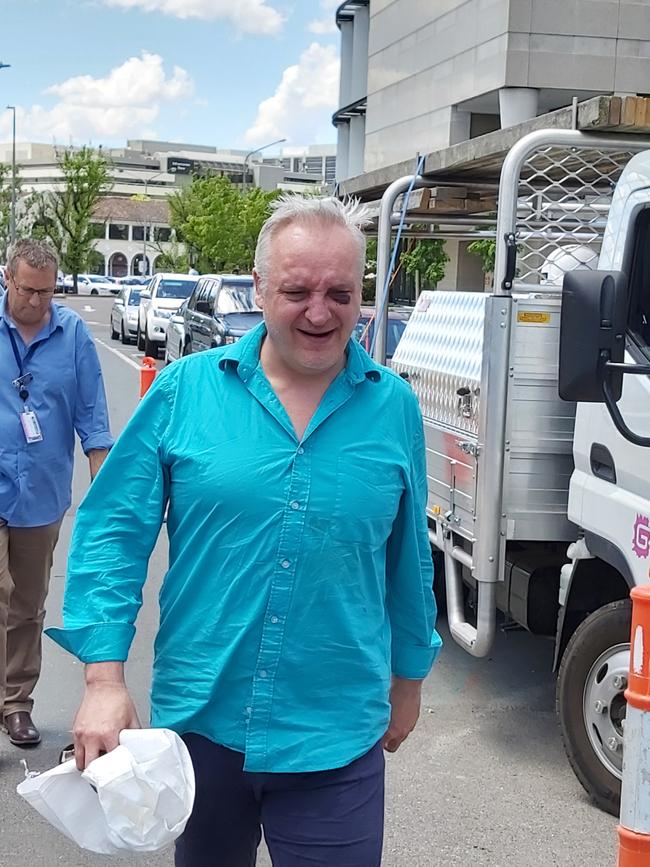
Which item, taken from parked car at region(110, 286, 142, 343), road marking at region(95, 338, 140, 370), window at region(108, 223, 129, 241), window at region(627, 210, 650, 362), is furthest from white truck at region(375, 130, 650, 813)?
window at region(108, 223, 129, 241)

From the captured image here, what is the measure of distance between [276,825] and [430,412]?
3369 millimetres

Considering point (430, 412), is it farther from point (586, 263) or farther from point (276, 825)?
point (276, 825)

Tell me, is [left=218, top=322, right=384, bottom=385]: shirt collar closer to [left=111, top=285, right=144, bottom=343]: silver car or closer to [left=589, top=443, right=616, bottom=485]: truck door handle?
[left=589, top=443, right=616, bottom=485]: truck door handle

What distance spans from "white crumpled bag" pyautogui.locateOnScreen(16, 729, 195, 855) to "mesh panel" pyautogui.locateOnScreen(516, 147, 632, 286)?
3302 millimetres

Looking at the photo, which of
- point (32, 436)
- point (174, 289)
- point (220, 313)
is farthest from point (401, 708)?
point (174, 289)

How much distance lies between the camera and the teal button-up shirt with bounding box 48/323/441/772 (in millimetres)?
2395

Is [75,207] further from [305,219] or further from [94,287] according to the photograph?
[305,219]

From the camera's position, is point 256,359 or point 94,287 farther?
point 94,287

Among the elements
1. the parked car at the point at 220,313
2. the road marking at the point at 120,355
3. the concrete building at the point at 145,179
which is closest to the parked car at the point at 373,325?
the parked car at the point at 220,313

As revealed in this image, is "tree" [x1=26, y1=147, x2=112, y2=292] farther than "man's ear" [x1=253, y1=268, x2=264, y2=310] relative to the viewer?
Yes

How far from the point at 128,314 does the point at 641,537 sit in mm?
26921

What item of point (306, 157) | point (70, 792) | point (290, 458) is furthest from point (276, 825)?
point (306, 157)

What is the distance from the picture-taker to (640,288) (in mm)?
4090

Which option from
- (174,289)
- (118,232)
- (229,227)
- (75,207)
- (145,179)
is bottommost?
(174,289)
